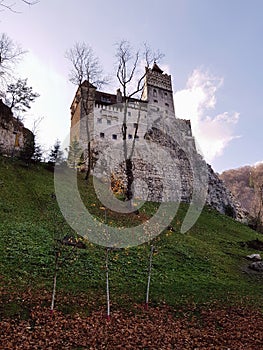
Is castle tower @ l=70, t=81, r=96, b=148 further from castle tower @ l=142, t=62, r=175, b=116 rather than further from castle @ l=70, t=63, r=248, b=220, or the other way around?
castle tower @ l=142, t=62, r=175, b=116

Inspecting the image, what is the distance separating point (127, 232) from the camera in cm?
1596

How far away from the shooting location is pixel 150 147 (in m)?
44.5

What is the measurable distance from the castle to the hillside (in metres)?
17.4

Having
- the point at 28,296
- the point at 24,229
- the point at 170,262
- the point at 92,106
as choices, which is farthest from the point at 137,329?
the point at 92,106

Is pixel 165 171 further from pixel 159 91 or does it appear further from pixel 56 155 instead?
pixel 159 91

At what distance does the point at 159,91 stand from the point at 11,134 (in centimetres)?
3502

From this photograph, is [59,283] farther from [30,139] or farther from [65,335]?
[30,139]

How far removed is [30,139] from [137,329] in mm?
25313

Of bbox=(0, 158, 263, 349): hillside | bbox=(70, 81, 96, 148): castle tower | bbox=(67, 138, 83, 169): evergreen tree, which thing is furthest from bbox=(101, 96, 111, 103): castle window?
bbox=(0, 158, 263, 349): hillside

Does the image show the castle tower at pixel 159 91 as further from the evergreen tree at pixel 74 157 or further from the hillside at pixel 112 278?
the hillside at pixel 112 278

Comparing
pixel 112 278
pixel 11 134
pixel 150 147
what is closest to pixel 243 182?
pixel 150 147

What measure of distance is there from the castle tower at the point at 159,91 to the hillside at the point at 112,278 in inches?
1590

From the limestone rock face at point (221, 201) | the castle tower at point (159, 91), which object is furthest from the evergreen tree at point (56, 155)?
the castle tower at point (159, 91)

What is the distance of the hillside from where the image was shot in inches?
304
